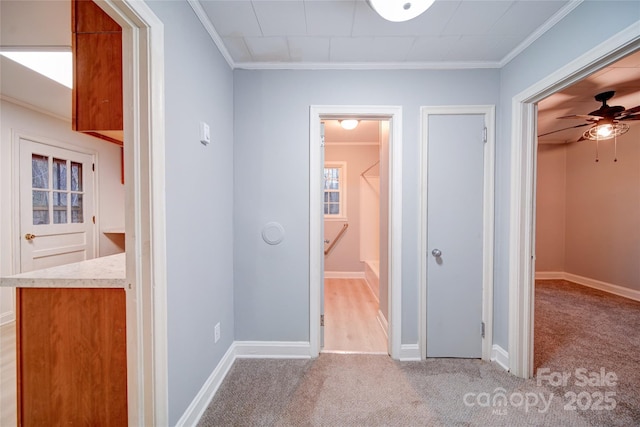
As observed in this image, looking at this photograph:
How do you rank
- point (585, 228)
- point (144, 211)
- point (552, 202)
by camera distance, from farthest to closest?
point (552, 202), point (585, 228), point (144, 211)

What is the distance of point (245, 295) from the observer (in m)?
2.06

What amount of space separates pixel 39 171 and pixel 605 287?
7744 millimetres

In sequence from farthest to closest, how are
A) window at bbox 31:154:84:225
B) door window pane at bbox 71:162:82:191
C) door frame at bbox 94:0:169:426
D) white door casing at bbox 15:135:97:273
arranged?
door window pane at bbox 71:162:82:191 → window at bbox 31:154:84:225 → white door casing at bbox 15:135:97:273 → door frame at bbox 94:0:169:426

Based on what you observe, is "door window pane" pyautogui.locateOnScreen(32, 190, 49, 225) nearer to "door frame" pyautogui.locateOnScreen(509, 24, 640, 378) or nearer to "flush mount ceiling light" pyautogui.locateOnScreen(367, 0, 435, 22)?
"flush mount ceiling light" pyautogui.locateOnScreen(367, 0, 435, 22)

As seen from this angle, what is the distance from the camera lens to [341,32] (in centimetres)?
164

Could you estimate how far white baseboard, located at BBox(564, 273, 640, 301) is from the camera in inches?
137

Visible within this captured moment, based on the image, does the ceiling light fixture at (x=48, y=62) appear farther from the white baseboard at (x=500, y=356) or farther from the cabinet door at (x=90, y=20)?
the white baseboard at (x=500, y=356)

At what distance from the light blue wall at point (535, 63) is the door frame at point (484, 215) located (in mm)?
55

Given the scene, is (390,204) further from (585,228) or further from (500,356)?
(585,228)

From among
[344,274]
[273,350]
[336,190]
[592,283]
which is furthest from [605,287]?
[273,350]

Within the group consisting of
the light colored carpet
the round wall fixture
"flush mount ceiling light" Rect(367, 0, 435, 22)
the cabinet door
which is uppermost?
"flush mount ceiling light" Rect(367, 0, 435, 22)

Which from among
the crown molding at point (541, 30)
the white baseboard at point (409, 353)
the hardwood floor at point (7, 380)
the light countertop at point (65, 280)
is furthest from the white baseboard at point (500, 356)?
the hardwood floor at point (7, 380)

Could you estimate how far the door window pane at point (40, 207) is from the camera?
2.83m

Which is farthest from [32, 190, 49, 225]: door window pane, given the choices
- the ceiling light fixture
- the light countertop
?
the light countertop
